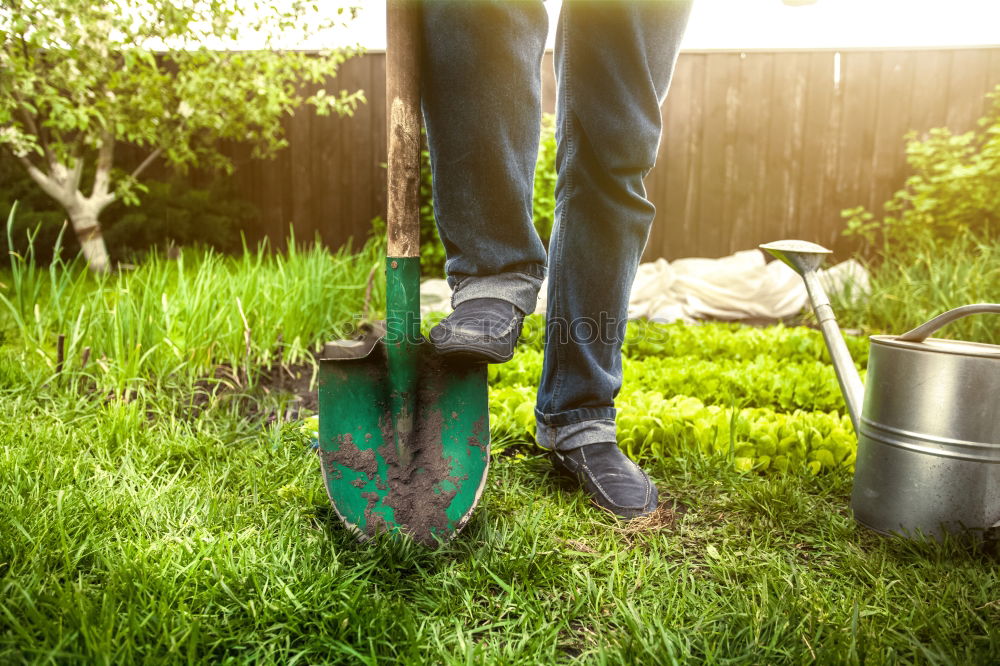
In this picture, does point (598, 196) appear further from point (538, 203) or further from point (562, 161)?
point (538, 203)

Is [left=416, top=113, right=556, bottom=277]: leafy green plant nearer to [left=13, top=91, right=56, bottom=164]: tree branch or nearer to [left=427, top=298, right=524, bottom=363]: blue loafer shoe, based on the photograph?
[left=13, top=91, right=56, bottom=164]: tree branch

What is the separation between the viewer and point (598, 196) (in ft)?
4.46

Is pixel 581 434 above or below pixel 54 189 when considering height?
below

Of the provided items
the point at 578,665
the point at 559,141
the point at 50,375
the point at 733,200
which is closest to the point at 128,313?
the point at 50,375

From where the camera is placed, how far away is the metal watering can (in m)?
1.16

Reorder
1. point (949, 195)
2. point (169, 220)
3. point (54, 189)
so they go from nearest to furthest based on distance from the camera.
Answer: point (54, 189) < point (949, 195) < point (169, 220)

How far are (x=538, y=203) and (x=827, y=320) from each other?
322 centimetres

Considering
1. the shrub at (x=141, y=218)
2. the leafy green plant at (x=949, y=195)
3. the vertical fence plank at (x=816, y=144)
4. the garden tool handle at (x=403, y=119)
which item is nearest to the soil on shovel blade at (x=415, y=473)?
the garden tool handle at (x=403, y=119)

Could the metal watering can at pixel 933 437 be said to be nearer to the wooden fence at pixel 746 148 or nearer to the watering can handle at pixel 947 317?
the watering can handle at pixel 947 317

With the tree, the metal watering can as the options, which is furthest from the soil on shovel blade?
the tree

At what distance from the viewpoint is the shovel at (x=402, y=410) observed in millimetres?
1100

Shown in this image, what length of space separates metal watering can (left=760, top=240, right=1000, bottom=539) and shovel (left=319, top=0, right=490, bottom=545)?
31.0 inches

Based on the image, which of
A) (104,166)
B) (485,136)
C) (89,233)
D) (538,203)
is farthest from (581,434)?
(104,166)

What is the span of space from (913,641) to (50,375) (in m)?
2.13
